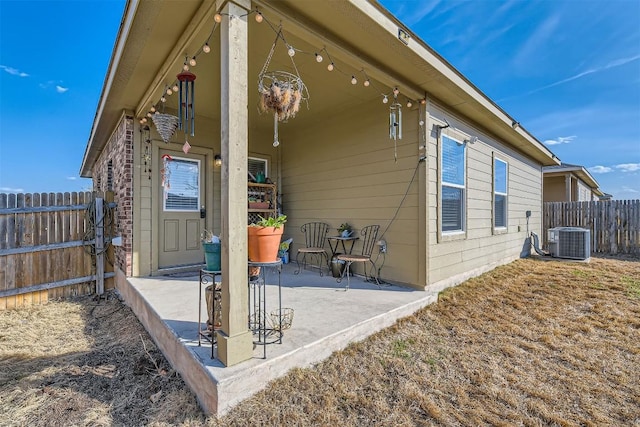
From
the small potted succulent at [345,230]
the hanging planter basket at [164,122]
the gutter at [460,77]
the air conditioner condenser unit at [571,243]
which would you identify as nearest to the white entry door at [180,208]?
the hanging planter basket at [164,122]

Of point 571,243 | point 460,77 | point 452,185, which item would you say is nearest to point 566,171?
point 571,243

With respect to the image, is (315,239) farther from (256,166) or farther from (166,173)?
(166,173)

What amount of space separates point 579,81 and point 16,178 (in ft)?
68.8

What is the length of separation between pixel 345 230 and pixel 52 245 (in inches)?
175

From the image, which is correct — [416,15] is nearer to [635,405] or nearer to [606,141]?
[635,405]

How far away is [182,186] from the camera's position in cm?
488

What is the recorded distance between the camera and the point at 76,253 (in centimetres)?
453

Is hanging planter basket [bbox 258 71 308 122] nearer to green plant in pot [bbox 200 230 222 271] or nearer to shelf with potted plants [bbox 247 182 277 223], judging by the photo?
green plant in pot [bbox 200 230 222 271]

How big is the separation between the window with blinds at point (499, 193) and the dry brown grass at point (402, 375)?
2.53 metres

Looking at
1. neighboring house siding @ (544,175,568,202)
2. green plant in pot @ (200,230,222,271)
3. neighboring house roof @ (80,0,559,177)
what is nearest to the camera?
green plant in pot @ (200,230,222,271)

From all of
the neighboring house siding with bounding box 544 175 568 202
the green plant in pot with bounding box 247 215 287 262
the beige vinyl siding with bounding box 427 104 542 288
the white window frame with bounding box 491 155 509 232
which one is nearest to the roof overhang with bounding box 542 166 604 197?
the neighboring house siding with bounding box 544 175 568 202

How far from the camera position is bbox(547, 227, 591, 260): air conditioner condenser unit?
6.38 m

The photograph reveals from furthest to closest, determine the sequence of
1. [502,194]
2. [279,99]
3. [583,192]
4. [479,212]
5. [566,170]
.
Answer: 1. [583,192]
2. [566,170]
3. [502,194]
4. [479,212]
5. [279,99]

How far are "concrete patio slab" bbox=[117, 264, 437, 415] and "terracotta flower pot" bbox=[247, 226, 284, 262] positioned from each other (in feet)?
2.11
